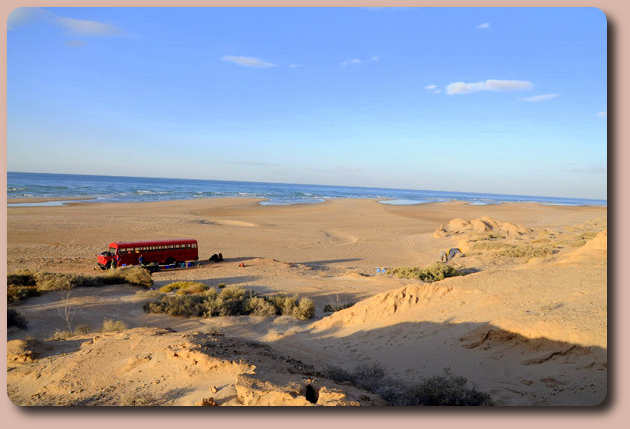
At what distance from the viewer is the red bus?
2071 centimetres

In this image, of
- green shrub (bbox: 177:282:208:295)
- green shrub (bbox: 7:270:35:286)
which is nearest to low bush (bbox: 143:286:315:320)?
green shrub (bbox: 177:282:208:295)

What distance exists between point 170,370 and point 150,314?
7.83 m

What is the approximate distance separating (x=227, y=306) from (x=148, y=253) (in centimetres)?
1037

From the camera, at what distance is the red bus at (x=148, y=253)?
2071 cm

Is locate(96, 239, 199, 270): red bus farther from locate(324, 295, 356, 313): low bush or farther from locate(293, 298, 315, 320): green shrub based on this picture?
locate(293, 298, 315, 320): green shrub

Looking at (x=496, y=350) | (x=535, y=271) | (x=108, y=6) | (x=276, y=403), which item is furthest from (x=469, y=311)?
(x=108, y=6)

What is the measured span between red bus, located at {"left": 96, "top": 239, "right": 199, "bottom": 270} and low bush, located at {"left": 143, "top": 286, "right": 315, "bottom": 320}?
8.00 meters

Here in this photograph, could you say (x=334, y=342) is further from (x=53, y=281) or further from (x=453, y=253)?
(x=453, y=253)

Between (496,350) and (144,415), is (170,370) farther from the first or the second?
(496,350)

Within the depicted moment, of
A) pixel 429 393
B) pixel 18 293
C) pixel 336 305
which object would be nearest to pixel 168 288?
pixel 18 293

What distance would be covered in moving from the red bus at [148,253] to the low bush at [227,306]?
8.00 m

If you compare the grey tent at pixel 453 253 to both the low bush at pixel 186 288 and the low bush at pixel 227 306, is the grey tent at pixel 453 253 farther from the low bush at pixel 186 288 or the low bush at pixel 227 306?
the low bush at pixel 186 288

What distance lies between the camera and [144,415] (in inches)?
200

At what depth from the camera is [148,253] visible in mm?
21688
